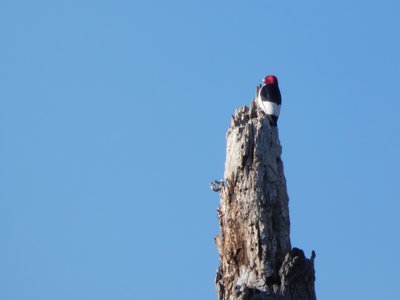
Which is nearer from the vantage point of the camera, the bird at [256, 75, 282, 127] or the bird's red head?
the bird at [256, 75, 282, 127]

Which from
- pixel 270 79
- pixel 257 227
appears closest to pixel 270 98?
pixel 270 79

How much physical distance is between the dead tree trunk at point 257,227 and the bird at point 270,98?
521 mm

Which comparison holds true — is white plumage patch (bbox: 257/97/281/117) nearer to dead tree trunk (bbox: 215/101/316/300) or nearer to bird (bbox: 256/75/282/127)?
bird (bbox: 256/75/282/127)

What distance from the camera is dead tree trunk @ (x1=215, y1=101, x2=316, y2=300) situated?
10250mm

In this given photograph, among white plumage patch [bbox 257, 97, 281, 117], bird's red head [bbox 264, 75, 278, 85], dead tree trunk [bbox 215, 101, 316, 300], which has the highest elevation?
bird's red head [bbox 264, 75, 278, 85]

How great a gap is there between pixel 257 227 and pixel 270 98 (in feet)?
10.5

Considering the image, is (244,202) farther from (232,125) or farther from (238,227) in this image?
(232,125)

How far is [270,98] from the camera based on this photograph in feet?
44.2

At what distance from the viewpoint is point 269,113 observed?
12305 mm

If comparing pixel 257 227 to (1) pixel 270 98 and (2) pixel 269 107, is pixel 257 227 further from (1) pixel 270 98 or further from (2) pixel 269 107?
(1) pixel 270 98

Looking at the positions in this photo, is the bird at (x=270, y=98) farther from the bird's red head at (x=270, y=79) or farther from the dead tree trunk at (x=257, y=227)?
the dead tree trunk at (x=257, y=227)

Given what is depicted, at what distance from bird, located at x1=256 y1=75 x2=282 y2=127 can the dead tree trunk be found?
0.52m

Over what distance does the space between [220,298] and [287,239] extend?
3.08 ft

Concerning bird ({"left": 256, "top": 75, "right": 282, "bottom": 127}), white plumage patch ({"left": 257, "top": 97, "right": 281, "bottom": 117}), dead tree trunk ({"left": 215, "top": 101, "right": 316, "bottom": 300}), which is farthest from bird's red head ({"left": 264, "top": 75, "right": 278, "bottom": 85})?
dead tree trunk ({"left": 215, "top": 101, "right": 316, "bottom": 300})
